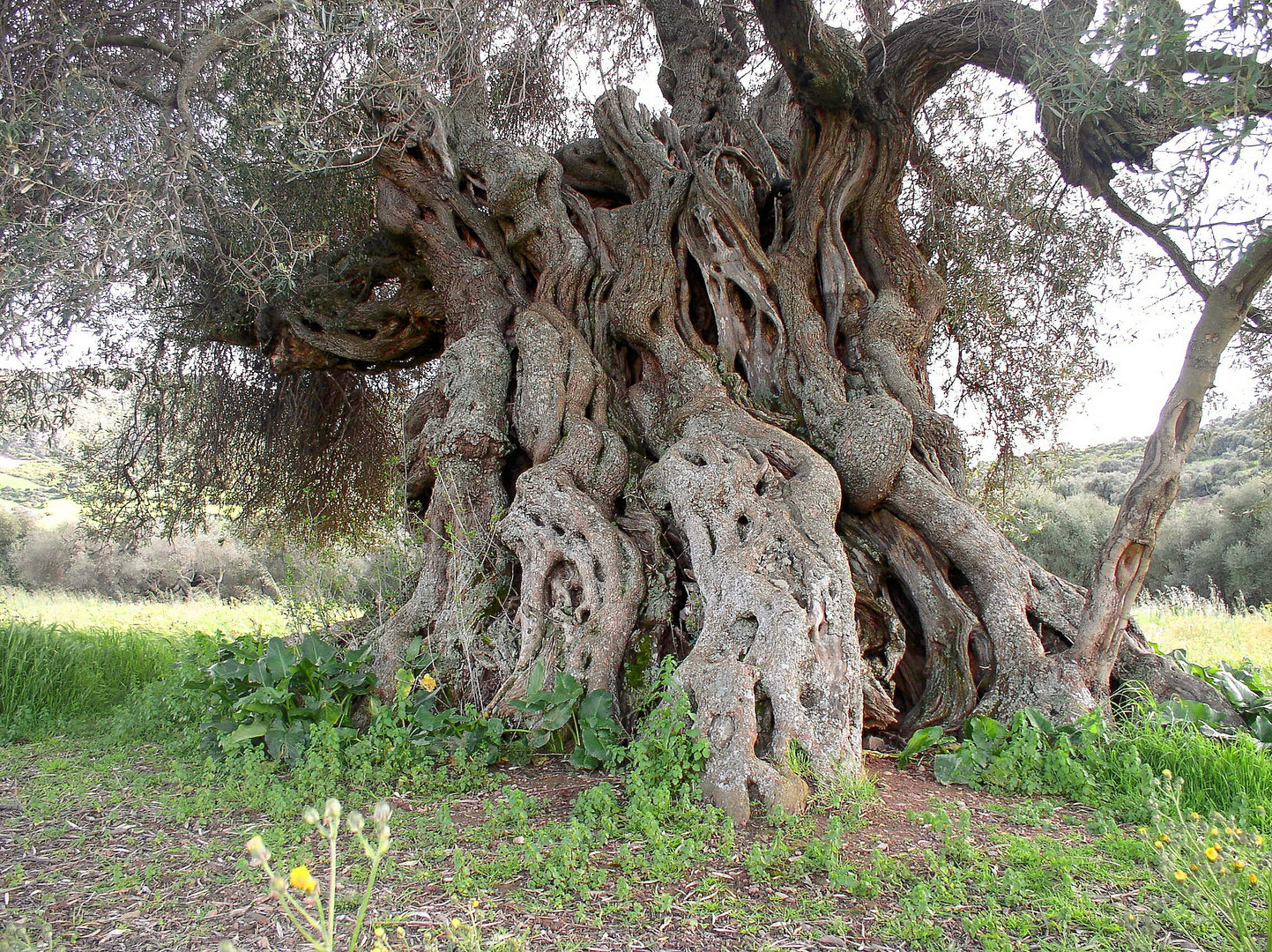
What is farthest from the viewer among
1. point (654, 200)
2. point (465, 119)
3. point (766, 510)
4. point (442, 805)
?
point (465, 119)

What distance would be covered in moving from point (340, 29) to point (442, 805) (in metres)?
4.69

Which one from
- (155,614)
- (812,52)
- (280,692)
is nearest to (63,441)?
(155,614)

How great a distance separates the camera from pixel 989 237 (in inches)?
306

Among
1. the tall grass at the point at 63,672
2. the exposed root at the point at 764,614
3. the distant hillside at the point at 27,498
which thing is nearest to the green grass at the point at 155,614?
the tall grass at the point at 63,672

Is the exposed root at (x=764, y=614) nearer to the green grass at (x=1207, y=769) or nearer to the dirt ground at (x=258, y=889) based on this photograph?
the dirt ground at (x=258, y=889)

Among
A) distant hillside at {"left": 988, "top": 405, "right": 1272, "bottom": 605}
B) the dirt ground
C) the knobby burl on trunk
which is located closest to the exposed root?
the knobby burl on trunk

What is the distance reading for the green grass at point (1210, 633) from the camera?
23.2 ft

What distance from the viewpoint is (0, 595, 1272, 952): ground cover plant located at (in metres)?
2.36

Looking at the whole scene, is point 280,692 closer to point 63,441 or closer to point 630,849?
point 630,849

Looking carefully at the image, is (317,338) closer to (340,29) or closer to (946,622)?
(340,29)

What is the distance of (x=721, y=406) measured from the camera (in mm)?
5371

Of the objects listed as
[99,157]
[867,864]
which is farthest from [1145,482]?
[99,157]

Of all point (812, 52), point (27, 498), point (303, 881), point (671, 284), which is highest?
point (812, 52)

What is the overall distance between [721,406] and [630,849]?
3188 millimetres
